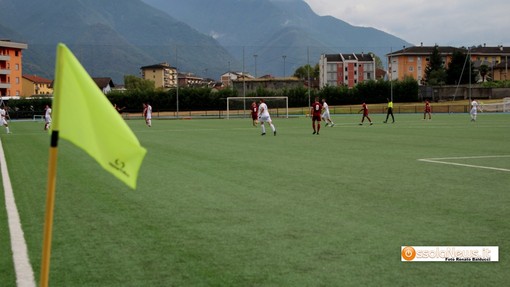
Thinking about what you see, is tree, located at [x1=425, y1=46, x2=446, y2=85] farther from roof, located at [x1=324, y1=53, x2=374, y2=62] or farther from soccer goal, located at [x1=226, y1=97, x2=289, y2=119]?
roof, located at [x1=324, y1=53, x2=374, y2=62]

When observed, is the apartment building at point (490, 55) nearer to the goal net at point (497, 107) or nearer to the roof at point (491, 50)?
the roof at point (491, 50)

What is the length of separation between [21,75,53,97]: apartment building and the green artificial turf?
13792 cm

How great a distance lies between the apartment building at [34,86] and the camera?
15062 centimetres

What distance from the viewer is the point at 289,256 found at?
20.1ft

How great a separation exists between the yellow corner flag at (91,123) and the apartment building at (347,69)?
175311 mm

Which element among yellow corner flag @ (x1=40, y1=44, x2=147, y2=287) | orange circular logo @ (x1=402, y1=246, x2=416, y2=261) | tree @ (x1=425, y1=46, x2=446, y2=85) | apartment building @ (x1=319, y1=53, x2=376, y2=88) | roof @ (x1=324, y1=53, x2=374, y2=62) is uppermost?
roof @ (x1=324, y1=53, x2=374, y2=62)

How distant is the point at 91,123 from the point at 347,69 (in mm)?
177243

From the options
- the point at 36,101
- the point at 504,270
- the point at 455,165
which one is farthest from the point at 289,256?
the point at 36,101

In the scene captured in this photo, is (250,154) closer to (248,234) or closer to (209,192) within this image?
(209,192)

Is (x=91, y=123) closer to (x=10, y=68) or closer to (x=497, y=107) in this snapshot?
(x=497, y=107)

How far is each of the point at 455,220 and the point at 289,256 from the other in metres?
2.57

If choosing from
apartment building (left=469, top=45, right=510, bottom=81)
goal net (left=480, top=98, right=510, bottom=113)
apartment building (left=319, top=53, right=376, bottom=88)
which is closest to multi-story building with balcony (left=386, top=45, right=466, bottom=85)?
apartment building (left=469, top=45, right=510, bottom=81)

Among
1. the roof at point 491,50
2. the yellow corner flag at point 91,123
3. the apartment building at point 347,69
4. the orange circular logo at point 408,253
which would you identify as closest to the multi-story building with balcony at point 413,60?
the roof at point 491,50

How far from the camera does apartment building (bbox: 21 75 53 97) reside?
151 metres
